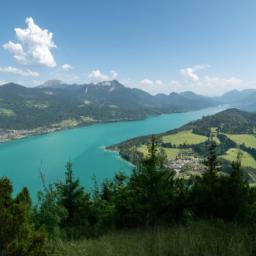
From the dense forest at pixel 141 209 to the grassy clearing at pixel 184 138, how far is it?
114 m

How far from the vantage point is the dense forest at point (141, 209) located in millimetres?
4844

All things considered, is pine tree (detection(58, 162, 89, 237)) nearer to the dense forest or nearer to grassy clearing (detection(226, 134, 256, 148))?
the dense forest

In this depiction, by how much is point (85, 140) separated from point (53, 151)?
32728mm

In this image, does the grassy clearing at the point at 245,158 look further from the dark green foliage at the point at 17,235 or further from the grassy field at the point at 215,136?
the dark green foliage at the point at 17,235

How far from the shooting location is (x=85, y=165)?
3831 inches

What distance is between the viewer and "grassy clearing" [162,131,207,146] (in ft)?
433

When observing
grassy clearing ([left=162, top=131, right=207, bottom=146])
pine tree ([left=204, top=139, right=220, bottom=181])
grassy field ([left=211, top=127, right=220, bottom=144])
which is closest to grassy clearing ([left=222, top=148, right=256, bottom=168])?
grassy field ([left=211, top=127, right=220, bottom=144])

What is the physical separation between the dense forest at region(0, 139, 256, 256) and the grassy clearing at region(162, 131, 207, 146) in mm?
113799

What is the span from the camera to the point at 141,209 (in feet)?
47.5

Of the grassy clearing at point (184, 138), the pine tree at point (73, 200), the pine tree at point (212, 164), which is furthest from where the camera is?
the grassy clearing at point (184, 138)

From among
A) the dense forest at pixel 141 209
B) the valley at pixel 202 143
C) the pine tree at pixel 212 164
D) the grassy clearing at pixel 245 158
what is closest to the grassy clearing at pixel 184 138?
the valley at pixel 202 143

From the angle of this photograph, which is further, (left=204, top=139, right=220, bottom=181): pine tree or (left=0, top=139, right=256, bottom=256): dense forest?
(left=204, top=139, right=220, bottom=181): pine tree

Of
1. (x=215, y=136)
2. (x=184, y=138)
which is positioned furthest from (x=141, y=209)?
(x=215, y=136)

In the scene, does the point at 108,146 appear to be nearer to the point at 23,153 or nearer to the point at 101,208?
Result: the point at 23,153
